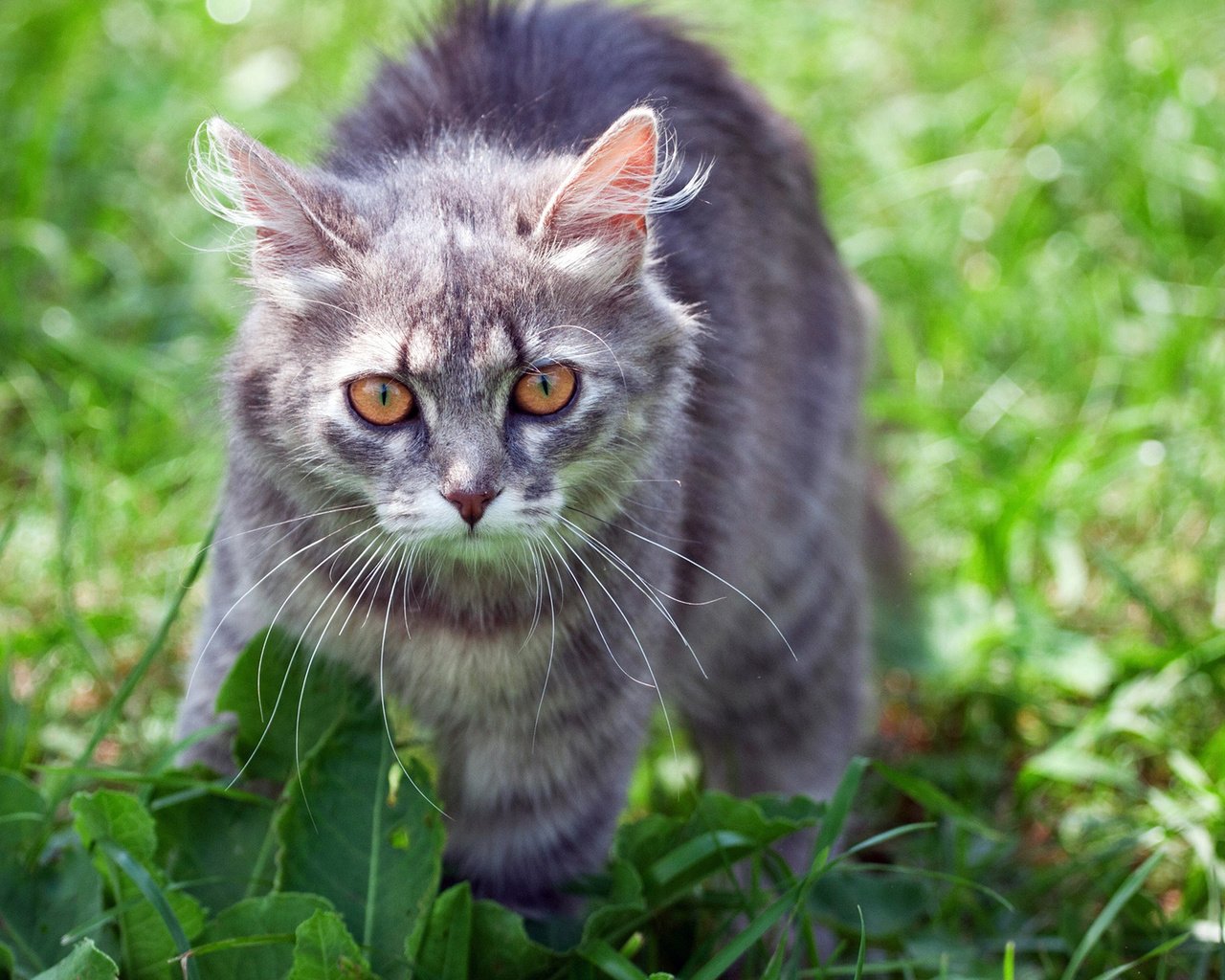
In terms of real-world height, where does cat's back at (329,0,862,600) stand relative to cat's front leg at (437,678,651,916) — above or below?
above

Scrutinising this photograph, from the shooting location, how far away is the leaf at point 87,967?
2.11 metres

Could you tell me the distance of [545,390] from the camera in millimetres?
2186

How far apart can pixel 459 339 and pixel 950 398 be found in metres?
2.64

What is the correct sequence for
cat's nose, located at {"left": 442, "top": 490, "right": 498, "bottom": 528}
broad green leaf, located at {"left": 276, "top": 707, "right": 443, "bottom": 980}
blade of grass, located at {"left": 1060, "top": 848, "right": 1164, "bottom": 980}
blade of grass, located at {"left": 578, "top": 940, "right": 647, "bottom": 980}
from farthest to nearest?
blade of grass, located at {"left": 1060, "top": 848, "right": 1164, "bottom": 980} → broad green leaf, located at {"left": 276, "top": 707, "right": 443, "bottom": 980} → blade of grass, located at {"left": 578, "top": 940, "right": 647, "bottom": 980} → cat's nose, located at {"left": 442, "top": 490, "right": 498, "bottom": 528}

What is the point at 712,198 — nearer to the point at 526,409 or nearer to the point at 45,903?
the point at 526,409

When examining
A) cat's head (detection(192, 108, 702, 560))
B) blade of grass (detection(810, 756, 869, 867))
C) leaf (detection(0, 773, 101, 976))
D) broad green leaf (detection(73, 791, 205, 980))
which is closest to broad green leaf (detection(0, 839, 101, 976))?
leaf (detection(0, 773, 101, 976))

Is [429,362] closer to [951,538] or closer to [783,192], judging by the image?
[783,192]


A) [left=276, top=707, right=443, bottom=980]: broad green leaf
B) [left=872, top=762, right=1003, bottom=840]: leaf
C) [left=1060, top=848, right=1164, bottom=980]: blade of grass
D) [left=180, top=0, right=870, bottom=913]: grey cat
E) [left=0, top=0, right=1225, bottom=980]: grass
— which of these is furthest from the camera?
[left=0, top=0, right=1225, bottom=980]: grass

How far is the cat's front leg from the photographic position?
101 inches

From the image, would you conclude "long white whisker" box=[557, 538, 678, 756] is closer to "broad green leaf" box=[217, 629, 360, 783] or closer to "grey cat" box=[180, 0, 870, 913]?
"grey cat" box=[180, 0, 870, 913]

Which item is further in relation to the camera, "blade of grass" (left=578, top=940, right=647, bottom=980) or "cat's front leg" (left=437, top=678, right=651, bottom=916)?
"cat's front leg" (left=437, top=678, right=651, bottom=916)

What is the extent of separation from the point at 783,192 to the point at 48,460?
2154 millimetres

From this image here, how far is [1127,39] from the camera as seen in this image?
209 inches

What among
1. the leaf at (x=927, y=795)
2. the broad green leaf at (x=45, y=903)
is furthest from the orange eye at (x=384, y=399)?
the leaf at (x=927, y=795)
